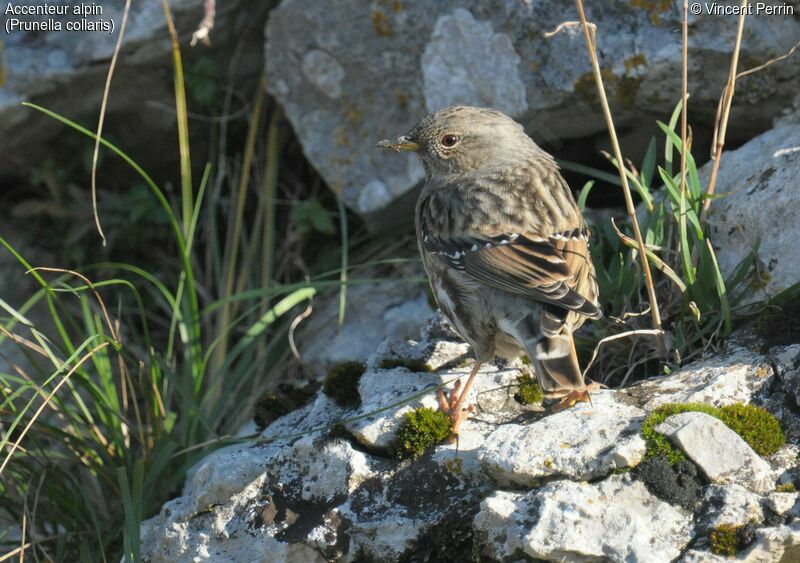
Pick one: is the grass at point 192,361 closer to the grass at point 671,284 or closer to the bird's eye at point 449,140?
the grass at point 671,284

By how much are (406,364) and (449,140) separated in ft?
3.91

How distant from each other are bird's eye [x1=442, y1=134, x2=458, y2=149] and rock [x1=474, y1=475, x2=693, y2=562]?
6.89 feet

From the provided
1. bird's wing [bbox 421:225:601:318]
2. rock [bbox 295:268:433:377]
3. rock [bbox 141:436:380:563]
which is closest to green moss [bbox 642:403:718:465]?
bird's wing [bbox 421:225:601:318]

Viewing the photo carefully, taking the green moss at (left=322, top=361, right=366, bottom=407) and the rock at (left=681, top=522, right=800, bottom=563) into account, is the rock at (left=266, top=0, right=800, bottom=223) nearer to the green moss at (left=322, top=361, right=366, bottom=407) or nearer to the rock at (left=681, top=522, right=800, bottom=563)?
the green moss at (left=322, top=361, right=366, bottom=407)

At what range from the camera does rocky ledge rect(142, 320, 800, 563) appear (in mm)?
2955

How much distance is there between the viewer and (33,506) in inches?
169

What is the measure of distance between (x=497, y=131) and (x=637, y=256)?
991 mm

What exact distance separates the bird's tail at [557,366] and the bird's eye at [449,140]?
1426mm

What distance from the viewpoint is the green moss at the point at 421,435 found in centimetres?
358

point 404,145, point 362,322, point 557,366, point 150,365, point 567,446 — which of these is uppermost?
point 404,145

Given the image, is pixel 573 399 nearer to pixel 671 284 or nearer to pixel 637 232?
pixel 637 232

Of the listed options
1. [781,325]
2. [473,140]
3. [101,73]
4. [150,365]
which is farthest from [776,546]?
[101,73]

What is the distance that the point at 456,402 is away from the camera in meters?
3.73

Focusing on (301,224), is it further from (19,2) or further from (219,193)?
(19,2)
